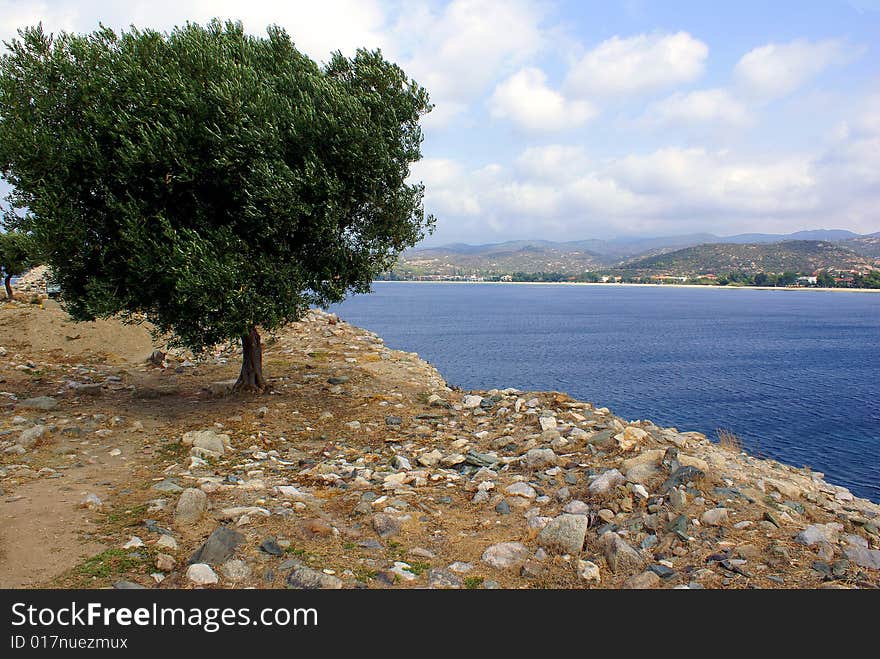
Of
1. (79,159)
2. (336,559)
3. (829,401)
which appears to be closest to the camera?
(336,559)

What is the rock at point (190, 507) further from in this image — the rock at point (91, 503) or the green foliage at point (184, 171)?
the green foliage at point (184, 171)

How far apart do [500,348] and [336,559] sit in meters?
59.1

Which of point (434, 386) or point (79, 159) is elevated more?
point (79, 159)

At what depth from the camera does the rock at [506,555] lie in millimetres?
8281

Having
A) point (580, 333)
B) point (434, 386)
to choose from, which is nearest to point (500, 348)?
point (580, 333)

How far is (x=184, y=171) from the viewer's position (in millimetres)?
14492

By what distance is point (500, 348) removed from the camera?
219ft

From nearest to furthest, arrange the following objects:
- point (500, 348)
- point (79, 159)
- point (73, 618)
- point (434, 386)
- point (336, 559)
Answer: point (73, 618) → point (336, 559) → point (79, 159) → point (434, 386) → point (500, 348)

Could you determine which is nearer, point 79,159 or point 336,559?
point 336,559

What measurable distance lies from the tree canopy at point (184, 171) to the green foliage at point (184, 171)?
1.7 inches

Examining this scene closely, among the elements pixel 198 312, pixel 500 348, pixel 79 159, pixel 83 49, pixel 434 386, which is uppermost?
pixel 83 49

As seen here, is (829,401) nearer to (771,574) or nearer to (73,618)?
(771,574)

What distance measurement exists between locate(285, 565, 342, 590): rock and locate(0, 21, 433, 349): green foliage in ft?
27.5

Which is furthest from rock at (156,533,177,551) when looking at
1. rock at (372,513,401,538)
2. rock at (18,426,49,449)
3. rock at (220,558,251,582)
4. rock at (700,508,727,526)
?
rock at (700,508,727,526)
